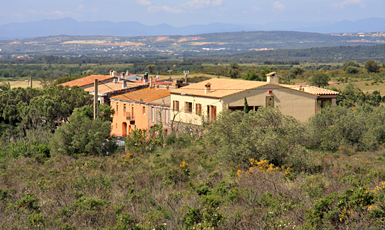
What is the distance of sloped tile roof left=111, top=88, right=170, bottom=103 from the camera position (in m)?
38.9

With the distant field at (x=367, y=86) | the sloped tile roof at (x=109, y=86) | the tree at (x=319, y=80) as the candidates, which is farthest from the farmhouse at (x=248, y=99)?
the tree at (x=319, y=80)

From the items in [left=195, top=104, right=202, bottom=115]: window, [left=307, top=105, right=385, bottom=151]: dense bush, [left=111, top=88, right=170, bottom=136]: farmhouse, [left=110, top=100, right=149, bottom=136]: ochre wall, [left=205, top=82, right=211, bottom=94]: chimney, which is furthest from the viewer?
[left=110, top=100, right=149, bottom=136]: ochre wall

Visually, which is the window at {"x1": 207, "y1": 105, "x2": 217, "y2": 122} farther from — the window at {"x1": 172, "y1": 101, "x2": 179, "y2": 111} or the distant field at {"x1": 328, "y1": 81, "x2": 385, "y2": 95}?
the distant field at {"x1": 328, "y1": 81, "x2": 385, "y2": 95}

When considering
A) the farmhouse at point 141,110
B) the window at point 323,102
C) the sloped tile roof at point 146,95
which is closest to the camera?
the window at point 323,102

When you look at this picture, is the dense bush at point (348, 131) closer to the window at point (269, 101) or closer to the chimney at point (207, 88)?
the window at point (269, 101)

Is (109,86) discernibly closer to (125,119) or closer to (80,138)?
(125,119)

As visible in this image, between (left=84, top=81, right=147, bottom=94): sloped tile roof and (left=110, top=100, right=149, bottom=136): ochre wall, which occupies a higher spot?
(left=84, top=81, right=147, bottom=94): sloped tile roof

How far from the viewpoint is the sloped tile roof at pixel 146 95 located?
1531 inches

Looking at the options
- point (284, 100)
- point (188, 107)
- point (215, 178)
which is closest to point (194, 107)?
point (188, 107)

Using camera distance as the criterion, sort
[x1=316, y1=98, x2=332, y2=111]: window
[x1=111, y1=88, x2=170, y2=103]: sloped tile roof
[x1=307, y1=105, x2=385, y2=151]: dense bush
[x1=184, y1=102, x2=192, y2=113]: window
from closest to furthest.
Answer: [x1=307, y1=105, x2=385, y2=151]: dense bush → [x1=316, y1=98, x2=332, y2=111]: window → [x1=184, y1=102, x2=192, y2=113]: window → [x1=111, y1=88, x2=170, y2=103]: sloped tile roof

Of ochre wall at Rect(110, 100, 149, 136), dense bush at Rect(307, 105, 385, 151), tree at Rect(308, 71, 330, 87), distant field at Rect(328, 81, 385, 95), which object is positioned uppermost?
tree at Rect(308, 71, 330, 87)

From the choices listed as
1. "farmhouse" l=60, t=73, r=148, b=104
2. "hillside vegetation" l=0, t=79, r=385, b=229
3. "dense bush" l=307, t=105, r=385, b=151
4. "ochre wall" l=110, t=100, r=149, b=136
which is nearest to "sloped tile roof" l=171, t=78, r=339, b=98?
"ochre wall" l=110, t=100, r=149, b=136

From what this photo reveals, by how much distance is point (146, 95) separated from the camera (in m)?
40.6

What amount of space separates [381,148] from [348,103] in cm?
1686
